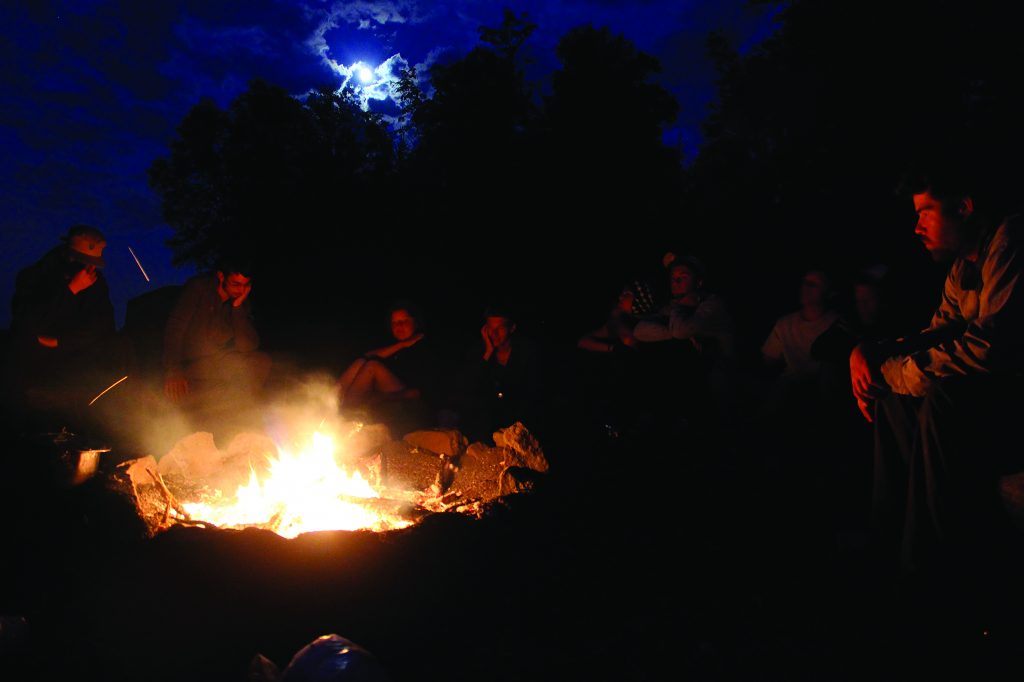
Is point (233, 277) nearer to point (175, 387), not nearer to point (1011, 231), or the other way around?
point (175, 387)

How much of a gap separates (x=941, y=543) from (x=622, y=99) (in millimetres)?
10467

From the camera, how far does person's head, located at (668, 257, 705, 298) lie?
5.16m

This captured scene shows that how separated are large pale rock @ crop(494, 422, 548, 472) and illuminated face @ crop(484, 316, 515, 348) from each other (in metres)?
1.91

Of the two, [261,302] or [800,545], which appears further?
[261,302]

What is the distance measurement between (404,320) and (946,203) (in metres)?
4.77

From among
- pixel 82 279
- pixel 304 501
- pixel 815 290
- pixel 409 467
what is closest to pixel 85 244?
pixel 82 279

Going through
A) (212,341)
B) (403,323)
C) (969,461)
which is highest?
(212,341)

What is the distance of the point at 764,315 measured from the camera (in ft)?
24.7

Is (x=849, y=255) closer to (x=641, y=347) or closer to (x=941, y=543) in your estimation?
(x=641, y=347)

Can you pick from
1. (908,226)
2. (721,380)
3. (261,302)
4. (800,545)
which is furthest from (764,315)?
(261,302)

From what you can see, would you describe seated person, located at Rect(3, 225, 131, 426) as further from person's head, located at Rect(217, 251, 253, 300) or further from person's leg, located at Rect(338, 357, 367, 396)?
person's leg, located at Rect(338, 357, 367, 396)

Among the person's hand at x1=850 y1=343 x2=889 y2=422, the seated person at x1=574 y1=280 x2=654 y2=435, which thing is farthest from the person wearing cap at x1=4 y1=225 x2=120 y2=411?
the person's hand at x1=850 y1=343 x2=889 y2=422

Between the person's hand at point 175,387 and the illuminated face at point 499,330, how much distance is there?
120 inches

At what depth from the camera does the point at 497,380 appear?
18.7ft
